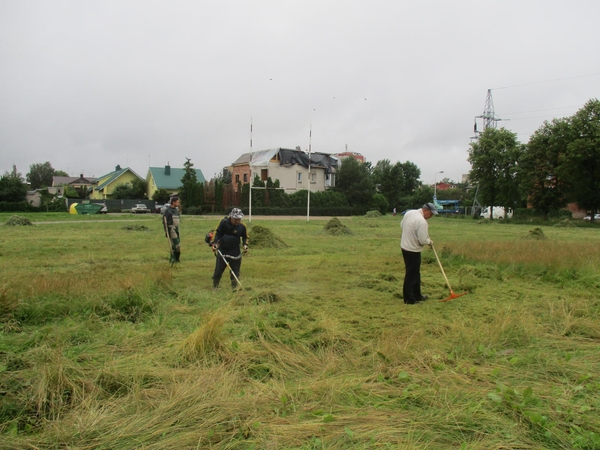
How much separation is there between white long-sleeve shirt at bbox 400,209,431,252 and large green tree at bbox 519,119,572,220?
36385mm

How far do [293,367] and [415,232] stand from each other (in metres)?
3.66

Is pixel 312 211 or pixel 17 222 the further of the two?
pixel 312 211

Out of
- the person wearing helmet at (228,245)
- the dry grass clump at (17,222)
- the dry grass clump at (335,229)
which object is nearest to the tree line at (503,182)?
the dry grass clump at (335,229)

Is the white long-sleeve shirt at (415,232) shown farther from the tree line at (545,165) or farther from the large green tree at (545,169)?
the large green tree at (545,169)

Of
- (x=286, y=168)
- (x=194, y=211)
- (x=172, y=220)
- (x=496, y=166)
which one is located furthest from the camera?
(x=286, y=168)

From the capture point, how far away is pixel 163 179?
214 ft

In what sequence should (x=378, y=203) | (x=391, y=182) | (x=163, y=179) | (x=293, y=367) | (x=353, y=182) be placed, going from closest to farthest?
(x=293, y=367) → (x=353, y=182) → (x=378, y=203) → (x=163, y=179) → (x=391, y=182)

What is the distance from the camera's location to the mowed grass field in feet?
9.61

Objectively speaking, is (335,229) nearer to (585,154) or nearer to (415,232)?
(415,232)

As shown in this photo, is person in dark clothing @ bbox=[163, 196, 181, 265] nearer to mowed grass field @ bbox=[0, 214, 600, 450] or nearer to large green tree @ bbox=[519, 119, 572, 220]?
mowed grass field @ bbox=[0, 214, 600, 450]

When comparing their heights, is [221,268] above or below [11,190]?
below

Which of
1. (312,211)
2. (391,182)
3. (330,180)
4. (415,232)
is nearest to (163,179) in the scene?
(330,180)

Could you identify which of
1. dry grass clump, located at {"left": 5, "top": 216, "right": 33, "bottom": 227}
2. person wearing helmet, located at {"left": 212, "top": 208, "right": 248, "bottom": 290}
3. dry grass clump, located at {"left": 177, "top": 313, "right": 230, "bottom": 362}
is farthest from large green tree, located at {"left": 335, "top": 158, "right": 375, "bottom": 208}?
dry grass clump, located at {"left": 177, "top": 313, "right": 230, "bottom": 362}

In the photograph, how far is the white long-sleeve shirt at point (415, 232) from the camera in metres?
6.98
